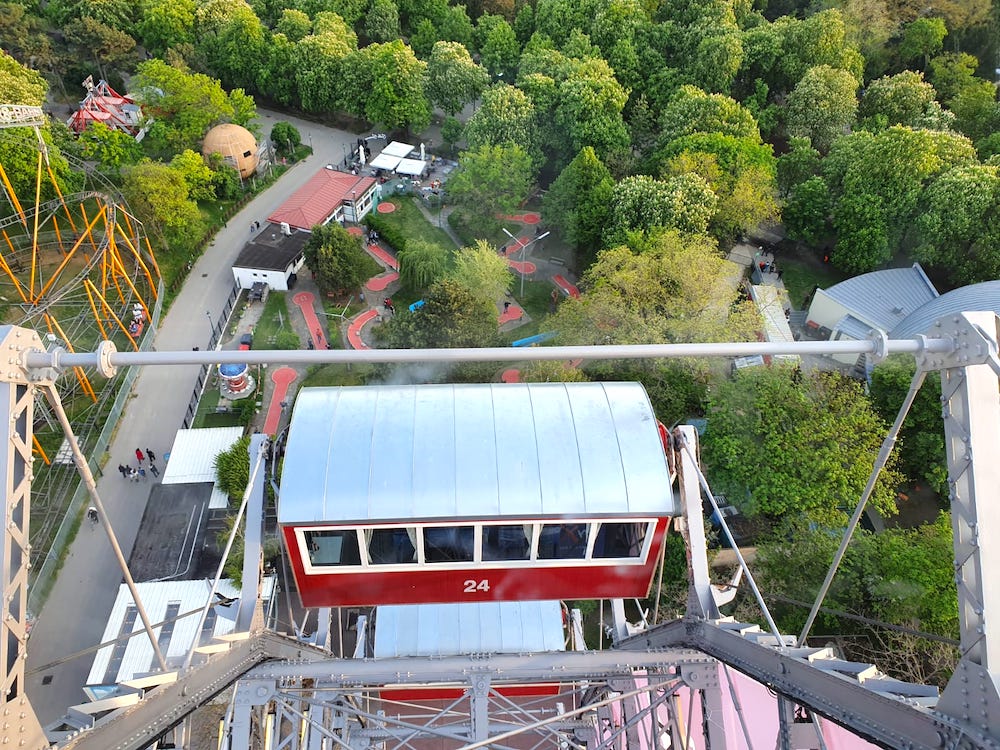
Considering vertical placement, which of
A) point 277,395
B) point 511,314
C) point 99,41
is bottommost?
point 277,395

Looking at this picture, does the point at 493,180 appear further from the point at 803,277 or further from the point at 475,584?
the point at 475,584

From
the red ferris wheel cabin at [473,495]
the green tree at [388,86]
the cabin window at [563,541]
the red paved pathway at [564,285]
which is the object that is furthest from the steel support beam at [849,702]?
the green tree at [388,86]

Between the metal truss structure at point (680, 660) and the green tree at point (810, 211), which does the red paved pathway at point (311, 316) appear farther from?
the green tree at point (810, 211)

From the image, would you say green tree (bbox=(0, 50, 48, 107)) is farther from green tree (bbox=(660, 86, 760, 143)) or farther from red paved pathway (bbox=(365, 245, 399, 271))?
green tree (bbox=(660, 86, 760, 143))

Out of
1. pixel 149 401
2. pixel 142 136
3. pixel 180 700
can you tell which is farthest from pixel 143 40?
pixel 180 700

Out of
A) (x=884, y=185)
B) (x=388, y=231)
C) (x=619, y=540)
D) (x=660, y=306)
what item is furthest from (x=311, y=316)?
(x=884, y=185)

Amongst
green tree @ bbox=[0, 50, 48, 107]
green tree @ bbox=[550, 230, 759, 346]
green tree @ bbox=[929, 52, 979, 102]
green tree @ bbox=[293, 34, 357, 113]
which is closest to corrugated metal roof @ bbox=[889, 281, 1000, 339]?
green tree @ bbox=[550, 230, 759, 346]

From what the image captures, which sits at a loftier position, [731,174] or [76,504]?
[731,174]
